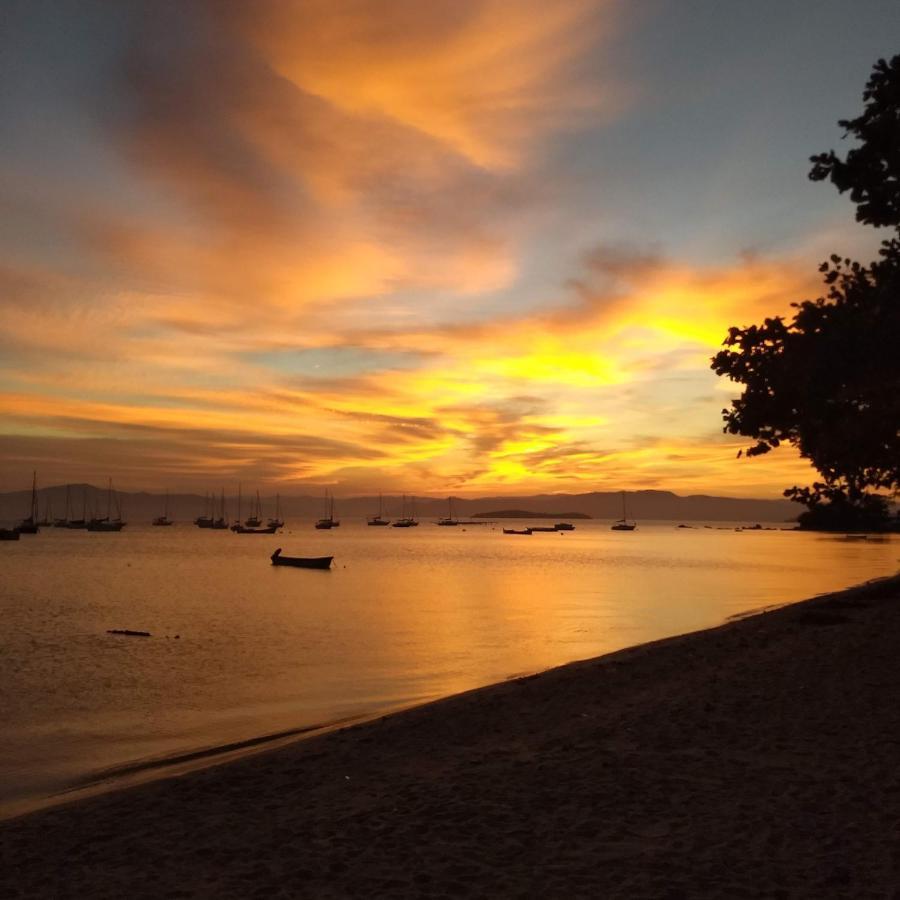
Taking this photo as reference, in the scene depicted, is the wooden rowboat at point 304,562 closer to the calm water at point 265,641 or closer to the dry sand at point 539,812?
the calm water at point 265,641

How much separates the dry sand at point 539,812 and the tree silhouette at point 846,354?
5172mm

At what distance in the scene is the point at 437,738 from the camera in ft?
41.7

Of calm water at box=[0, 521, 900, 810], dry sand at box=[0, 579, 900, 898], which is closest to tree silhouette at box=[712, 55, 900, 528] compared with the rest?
dry sand at box=[0, 579, 900, 898]

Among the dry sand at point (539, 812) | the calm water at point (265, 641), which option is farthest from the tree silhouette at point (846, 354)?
the calm water at point (265, 641)

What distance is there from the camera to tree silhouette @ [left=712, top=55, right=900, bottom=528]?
1454 centimetres

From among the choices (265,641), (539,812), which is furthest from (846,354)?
(265,641)

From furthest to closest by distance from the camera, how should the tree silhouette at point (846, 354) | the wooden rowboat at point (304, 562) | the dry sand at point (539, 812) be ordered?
the wooden rowboat at point (304, 562), the tree silhouette at point (846, 354), the dry sand at point (539, 812)

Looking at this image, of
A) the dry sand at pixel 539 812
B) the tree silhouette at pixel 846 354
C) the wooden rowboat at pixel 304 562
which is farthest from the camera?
the wooden rowboat at pixel 304 562

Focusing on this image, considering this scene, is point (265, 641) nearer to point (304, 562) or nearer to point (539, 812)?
point (539, 812)

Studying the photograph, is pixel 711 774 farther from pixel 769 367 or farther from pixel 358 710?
pixel 358 710

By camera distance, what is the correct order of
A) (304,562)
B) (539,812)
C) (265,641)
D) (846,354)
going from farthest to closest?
(304,562)
(265,641)
(846,354)
(539,812)

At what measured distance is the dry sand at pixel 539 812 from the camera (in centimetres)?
668

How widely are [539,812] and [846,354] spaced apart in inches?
437

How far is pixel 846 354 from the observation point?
50.5ft
